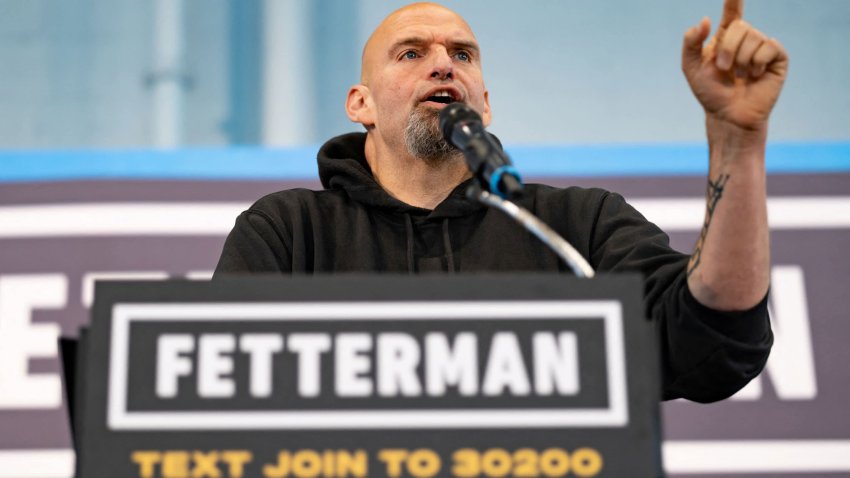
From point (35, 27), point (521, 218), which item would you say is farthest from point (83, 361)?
point (35, 27)

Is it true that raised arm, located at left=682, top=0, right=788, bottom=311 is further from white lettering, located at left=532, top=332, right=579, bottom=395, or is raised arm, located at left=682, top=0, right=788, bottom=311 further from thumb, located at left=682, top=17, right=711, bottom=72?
white lettering, located at left=532, top=332, right=579, bottom=395

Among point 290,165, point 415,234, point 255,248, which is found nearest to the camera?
point 255,248

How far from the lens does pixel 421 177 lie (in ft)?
5.80

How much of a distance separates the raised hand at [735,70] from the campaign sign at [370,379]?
16.8 inches

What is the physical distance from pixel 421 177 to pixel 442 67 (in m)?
0.19

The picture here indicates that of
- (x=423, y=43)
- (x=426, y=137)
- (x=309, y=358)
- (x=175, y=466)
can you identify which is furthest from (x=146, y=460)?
(x=423, y=43)

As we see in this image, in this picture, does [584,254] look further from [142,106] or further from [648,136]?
[142,106]

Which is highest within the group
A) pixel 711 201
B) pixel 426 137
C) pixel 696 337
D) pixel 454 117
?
pixel 426 137

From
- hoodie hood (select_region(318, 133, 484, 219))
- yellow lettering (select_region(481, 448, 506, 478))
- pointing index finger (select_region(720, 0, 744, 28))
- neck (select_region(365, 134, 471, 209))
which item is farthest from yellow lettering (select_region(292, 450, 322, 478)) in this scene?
neck (select_region(365, 134, 471, 209))

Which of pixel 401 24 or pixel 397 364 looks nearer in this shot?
pixel 397 364

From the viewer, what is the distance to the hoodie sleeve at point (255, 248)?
1.51 metres

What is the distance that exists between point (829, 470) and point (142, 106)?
6.57 ft

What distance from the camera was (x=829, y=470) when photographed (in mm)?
2021

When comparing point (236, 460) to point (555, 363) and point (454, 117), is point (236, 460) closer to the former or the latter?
point (555, 363)
